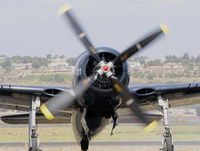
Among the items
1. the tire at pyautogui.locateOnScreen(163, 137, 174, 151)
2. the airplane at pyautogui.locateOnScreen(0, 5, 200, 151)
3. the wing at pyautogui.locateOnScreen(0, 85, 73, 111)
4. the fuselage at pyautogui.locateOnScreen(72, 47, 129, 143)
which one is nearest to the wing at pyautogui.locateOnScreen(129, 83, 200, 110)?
the airplane at pyautogui.locateOnScreen(0, 5, 200, 151)

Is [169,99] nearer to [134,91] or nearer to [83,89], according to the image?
[134,91]

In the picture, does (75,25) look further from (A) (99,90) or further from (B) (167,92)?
(B) (167,92)

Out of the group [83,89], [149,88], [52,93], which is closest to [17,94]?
[52,93]

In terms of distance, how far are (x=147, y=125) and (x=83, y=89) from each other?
2.74 metres

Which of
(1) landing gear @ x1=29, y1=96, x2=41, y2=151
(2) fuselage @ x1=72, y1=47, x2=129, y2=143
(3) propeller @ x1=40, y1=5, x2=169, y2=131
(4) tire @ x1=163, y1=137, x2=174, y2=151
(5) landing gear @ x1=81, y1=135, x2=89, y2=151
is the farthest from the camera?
(5) landing gear @ x1=81, y1=135, x2=89, y2=151

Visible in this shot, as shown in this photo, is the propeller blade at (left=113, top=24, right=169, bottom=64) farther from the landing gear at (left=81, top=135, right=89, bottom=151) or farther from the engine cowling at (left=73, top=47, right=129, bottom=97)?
the landing gear at (left=81, top=135, right=89, bottom=151)

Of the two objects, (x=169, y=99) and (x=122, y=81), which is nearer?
Result: (x=122, y=81)

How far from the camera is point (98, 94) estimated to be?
16.5 metres

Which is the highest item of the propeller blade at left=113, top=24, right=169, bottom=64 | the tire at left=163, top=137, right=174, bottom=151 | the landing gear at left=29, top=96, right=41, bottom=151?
the propeller blade at left=113, top=24, right=169, bottom=64

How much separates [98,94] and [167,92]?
12.8 feet

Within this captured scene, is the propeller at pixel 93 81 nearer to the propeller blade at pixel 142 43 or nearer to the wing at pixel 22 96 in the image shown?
the propeller blade at pixel 142 43

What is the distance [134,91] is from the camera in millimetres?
18500

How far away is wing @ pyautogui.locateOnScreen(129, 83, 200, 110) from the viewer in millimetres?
18656

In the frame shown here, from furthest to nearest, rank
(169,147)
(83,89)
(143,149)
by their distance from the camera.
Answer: (143,149) < (169,147) < (83,89)
